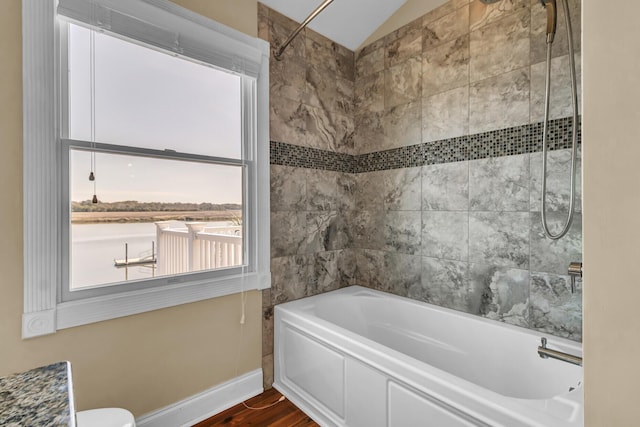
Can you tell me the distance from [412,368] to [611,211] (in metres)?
1.06

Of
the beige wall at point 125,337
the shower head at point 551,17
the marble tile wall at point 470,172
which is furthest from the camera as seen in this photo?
the marble tile wall at point 470,172

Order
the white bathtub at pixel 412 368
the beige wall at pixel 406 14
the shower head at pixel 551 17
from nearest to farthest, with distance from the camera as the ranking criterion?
1. the white bathtub at pixel 412 368
2. the shower head at pixel 551 17
3. the beige wall at pixel 406 14

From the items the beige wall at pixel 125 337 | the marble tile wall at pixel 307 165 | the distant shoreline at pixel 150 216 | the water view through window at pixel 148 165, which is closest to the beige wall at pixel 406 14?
the marble tile wall at pixel 307 165

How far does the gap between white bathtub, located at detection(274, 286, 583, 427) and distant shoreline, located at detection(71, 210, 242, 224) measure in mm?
774

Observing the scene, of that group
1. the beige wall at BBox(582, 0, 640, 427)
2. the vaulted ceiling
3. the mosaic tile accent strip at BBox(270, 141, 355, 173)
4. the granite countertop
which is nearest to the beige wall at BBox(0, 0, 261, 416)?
the vaulted ceiling

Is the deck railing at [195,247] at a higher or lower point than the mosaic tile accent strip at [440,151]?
lower

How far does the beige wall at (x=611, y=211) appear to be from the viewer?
1.62 ft

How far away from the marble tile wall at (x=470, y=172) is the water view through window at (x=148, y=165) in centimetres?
121

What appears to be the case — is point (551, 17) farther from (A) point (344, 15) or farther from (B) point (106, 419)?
(B) point (106, 419)

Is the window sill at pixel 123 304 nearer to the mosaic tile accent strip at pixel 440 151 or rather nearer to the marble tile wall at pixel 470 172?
the mosaic tile accent strip at pixel 440 151

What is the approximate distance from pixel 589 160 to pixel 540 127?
1437 mm

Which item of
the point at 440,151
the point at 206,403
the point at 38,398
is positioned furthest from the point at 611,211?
the point at 206,403

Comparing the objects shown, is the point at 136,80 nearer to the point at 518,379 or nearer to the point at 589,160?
the point at 589,160

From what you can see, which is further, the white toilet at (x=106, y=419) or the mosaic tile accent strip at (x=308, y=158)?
the mosaic tile accent strip at (x=308, y=158)
